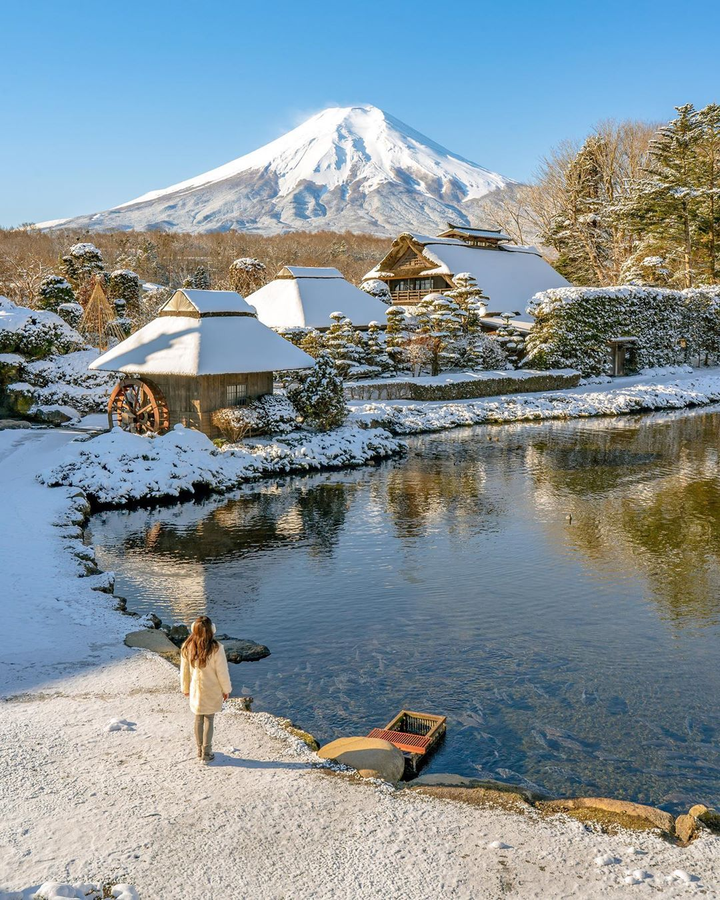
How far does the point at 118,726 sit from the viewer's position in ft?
25.8

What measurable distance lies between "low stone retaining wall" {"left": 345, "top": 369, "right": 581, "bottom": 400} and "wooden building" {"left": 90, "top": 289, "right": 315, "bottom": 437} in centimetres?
803

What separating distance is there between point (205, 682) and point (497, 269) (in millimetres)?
42774

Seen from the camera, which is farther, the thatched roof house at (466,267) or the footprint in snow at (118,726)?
the thatched roof house at (466,267)

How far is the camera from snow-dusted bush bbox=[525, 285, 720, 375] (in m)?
41.3

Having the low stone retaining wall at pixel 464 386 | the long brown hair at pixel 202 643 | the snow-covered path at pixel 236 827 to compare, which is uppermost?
the low stone retaining wall at pixel 464 386

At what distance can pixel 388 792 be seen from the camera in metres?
6.89

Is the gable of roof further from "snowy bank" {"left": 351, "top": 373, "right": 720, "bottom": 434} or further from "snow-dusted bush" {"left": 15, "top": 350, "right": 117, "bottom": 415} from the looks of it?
"snow-dusted bush" {"left": 15, "top": 350, "right": 117, "bottom": 415}

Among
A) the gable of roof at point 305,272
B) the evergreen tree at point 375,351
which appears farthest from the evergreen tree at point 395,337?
the gable of roof at point 305,272

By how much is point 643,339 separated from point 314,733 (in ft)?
133

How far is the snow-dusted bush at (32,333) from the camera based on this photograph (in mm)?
32281

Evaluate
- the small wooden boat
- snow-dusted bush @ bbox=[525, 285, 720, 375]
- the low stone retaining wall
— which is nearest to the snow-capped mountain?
snow-dusted bush @ bbox=[525, 285, 720, 375]

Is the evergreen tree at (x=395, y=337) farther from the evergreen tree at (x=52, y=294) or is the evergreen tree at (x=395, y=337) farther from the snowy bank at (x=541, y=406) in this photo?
the evergreen tree at (x=52, y=294)

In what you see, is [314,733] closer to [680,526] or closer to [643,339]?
[680,526]

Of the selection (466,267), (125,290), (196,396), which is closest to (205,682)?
(196,396)
